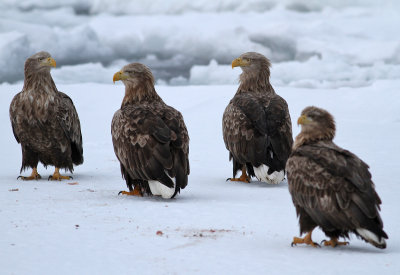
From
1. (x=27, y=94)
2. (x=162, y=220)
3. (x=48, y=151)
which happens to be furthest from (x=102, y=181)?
(x=162, y=220)

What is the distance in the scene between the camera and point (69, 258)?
480 centimetres

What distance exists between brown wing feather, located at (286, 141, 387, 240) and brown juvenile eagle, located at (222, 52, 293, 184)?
3.17 meters

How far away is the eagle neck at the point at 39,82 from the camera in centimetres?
955

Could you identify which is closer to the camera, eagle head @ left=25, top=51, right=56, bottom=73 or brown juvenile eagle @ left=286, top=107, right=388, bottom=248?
brown juvenile eagle @ left=286, top=107, right=388, bottom=248

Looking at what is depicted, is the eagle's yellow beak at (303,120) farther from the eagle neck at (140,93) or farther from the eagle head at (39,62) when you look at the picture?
the eagle head at (39,62)

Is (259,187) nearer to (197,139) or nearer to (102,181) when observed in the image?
(102,181)

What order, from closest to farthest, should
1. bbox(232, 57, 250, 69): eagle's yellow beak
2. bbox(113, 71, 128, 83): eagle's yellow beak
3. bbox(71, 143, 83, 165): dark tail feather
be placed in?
bbox(113, 71, 128, 83): eagle's yellow beak < bbox(71, 143, 83, 165): dark tail feather < bbox(232, 57, 250, 69): eagle's yellow beak

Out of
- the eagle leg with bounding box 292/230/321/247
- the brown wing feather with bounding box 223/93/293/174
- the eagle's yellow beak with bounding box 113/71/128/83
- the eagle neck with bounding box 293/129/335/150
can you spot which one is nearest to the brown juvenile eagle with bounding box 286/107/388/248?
the eagle leg with bounding box 292/230/321/247

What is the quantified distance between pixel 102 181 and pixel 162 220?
3375 mm

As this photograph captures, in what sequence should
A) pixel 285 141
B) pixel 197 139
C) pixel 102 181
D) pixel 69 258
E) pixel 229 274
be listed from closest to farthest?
pixel 229 274, pixel 69 258, pixel 285 141, pixel 102 181, pixel 197 139

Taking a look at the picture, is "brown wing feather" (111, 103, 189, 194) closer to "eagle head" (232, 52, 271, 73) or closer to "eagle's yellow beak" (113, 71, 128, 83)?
"eagle's yellow beak" (113, 71, 128, 83)

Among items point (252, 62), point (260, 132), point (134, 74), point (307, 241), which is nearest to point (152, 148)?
point (134, 74)

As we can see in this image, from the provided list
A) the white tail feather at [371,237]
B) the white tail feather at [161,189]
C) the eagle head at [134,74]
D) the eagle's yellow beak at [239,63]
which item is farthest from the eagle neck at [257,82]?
the white tail feather at [371,237]

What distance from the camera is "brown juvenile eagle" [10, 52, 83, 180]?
30.8 ft
